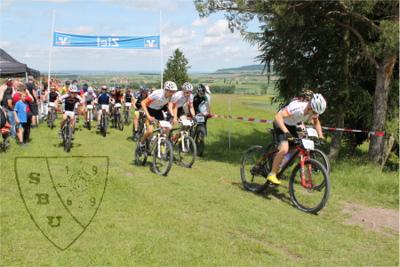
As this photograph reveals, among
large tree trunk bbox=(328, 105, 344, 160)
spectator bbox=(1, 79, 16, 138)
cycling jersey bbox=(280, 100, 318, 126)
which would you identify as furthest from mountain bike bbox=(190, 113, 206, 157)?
spectator bbox=(1, 79, 16, 138)

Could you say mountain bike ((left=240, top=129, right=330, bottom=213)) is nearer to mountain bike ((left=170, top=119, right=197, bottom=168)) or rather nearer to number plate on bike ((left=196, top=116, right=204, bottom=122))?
mountain bike ((left=170, top=119, right=197, bottom=168))

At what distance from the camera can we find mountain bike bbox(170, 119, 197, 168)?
10547 mm

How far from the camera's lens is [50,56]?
2197 centimetres

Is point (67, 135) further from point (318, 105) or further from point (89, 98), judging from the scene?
point (89, 98)

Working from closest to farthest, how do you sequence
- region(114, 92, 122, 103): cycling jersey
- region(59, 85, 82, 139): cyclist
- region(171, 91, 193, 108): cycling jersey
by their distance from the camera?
region(171, 91, 193, 108): cycling jersey, region(59, 85, 82, 139): cyclist, region(114, 92, 122, 103): cycling jersey

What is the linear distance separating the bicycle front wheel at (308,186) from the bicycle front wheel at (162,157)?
8.71ft

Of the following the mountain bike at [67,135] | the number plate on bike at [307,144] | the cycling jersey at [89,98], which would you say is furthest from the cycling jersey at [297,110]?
the cycling jersey at [89,98]

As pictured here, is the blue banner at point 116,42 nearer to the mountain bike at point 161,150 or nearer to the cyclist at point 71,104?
the cyclist at point 71,104

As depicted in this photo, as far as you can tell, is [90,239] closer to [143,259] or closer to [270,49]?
[143,259]

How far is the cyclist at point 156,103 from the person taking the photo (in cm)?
931

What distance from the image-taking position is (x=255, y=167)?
8.51m

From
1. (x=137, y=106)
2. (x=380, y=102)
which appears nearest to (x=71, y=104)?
(x=137, y=106)

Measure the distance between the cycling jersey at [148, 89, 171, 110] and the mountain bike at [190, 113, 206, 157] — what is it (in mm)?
2367

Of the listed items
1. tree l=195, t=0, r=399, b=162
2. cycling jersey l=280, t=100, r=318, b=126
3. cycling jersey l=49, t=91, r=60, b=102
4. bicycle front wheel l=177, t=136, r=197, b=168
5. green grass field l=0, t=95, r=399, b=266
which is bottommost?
green grass field l=0, t=95, r=399, b=266
